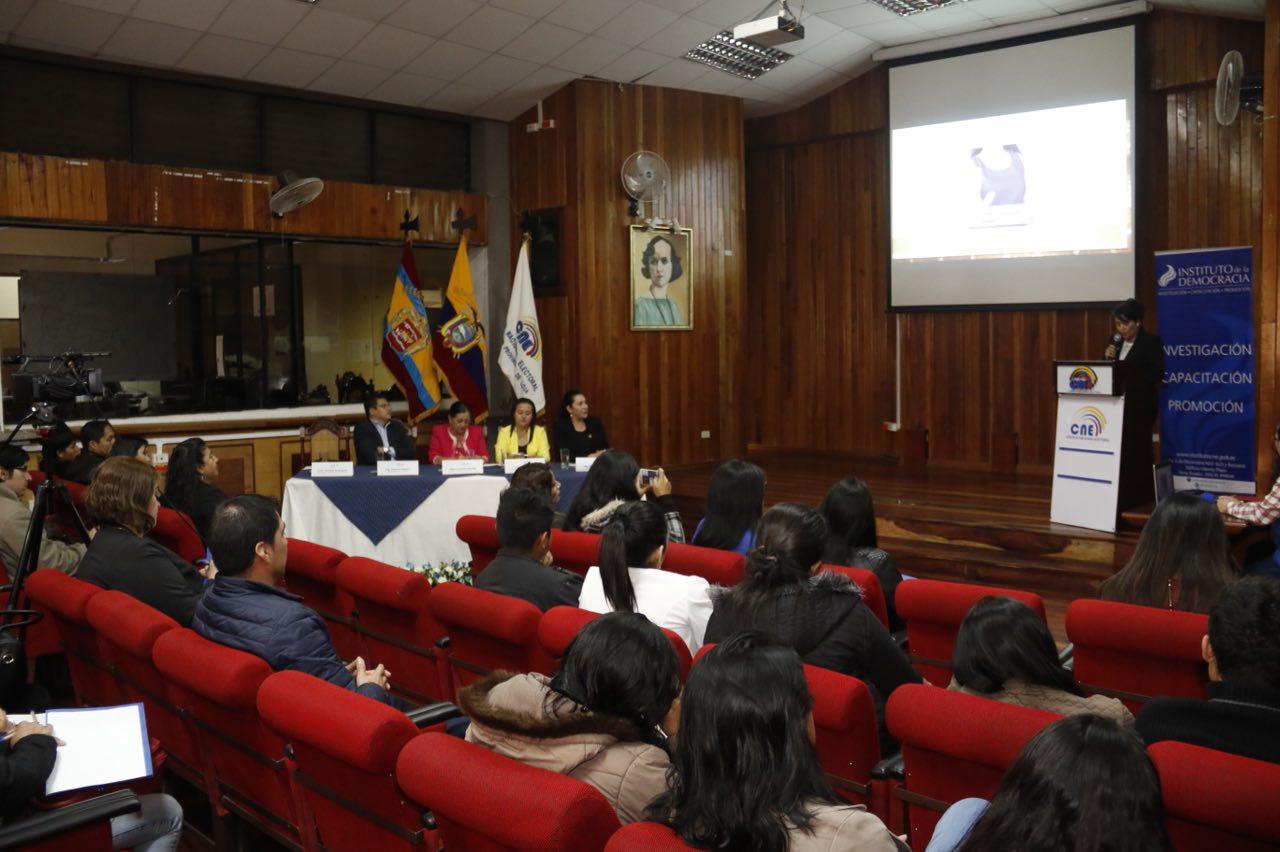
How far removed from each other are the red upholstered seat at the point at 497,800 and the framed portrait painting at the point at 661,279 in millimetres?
7744

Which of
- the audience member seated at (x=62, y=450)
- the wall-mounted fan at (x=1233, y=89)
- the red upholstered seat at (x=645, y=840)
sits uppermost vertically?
the wall-mounted fan at (x=1233, y=89)

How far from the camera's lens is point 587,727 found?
1.71 metres

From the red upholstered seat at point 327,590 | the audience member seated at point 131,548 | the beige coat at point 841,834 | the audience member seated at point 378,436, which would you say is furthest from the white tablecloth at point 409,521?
the beige coat at point 841,834

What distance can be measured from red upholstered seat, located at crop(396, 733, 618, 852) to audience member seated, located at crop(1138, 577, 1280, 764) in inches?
44.3

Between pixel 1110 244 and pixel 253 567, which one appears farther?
pixel 1110 244

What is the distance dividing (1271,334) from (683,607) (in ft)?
14.3

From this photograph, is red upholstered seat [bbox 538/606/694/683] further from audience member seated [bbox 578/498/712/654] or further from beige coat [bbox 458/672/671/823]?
beige coat [bbox 458/672/671/823]

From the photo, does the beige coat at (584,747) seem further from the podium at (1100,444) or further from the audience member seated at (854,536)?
the podium at (1100,444)

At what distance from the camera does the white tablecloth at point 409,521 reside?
19.0 ft

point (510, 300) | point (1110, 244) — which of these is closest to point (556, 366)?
point (510, 300)

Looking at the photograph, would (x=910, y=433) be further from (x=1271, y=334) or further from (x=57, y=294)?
(x=57, y=294)

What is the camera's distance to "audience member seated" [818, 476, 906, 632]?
347cm

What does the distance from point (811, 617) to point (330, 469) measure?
4.08 meters

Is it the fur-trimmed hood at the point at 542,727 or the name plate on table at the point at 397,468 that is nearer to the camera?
the fur-trimmed hood at the point at 542,727
